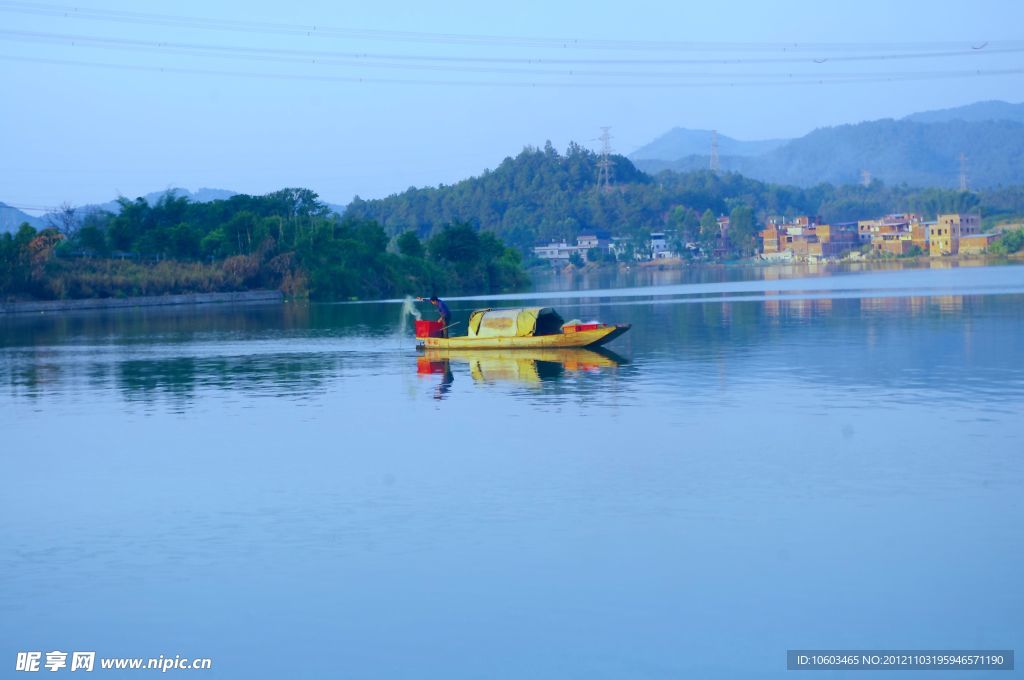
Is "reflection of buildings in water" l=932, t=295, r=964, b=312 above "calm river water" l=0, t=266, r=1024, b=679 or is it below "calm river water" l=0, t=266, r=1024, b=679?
above

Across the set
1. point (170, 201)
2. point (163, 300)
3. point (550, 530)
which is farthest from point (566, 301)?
point (550, 530)

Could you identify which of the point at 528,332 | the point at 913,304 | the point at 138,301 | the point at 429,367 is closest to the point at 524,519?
the point at 429,367

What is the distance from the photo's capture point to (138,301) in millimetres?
103938

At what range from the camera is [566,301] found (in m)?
89.4

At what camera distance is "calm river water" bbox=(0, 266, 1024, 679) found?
11.6m

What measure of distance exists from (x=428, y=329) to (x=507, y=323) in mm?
3450

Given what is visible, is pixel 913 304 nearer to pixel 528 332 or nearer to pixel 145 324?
pixel 528 332

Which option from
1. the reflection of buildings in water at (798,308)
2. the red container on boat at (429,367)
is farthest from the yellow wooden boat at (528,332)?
the reflection of buildings in water at (798,308)

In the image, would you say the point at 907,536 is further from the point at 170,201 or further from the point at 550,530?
the point at 170,201

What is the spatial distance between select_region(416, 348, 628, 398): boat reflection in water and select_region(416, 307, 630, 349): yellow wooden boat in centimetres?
30

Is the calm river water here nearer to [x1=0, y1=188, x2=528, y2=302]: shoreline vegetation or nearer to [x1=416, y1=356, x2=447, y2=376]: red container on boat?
[x1=416, y1=356, x2=447, y2=376]: red container on boat

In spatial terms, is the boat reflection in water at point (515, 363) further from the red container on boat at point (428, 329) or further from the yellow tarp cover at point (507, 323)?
the yellow tarp cover at point (507, 323)

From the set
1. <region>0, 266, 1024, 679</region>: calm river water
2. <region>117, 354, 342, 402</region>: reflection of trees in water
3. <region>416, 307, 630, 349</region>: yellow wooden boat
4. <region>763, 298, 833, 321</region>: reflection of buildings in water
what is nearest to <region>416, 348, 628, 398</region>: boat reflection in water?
<region>416, 307, 630, 349</region>: yellow wooden boat

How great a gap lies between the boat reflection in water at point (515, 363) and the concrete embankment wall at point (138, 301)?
61.4 metres
